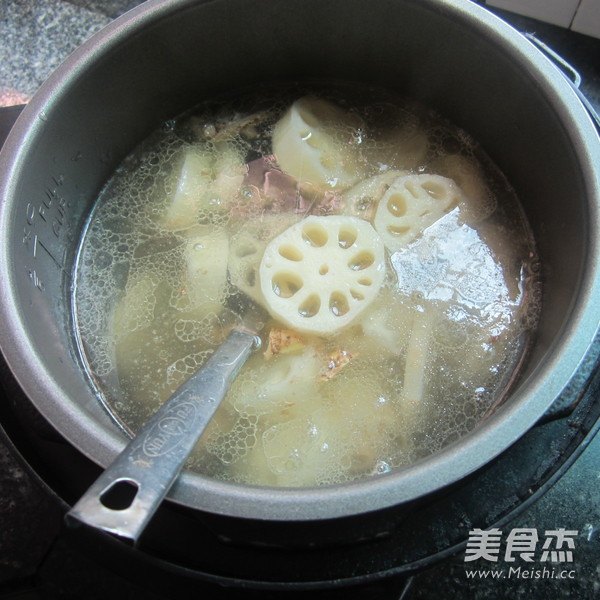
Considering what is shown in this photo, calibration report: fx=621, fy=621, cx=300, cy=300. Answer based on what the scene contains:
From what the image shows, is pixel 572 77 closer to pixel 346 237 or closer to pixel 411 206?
pixel 411 206

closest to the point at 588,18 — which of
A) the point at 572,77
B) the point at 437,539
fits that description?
the point at 572,77

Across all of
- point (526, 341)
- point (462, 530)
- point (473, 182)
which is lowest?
point (462, 530)

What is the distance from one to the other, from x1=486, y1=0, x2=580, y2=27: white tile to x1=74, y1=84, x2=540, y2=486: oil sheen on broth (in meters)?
0.30

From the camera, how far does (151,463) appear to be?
1.70 ft

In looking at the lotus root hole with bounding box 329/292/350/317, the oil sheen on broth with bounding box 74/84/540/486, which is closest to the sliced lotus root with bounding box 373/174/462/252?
the oil sheen on broth with bounding box 74/84/540/486

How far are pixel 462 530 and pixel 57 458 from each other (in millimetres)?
474

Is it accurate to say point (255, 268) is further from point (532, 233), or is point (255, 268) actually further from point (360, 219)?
point (532, 233)

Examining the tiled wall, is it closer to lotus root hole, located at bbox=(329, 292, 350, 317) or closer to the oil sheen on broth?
the oil sheen on broth

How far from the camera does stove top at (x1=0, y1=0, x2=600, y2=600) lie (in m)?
0.69

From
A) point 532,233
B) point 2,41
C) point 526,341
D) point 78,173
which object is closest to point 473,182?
point 532,233

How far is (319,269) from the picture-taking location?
828 millimetres

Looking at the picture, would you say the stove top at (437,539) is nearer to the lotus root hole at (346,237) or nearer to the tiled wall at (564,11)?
the lotus root hole at (346,237)

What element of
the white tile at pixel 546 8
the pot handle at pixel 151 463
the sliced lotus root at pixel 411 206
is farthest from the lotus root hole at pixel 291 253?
the white tile at pixel 546 8

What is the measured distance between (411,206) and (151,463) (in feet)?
1.80
